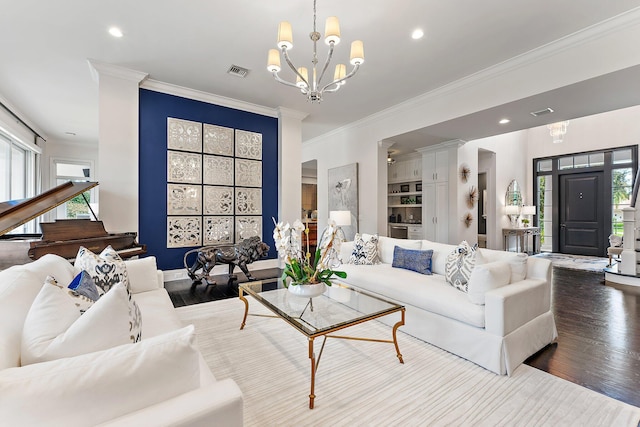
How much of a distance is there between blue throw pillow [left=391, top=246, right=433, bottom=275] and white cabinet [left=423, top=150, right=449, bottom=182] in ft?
11.3

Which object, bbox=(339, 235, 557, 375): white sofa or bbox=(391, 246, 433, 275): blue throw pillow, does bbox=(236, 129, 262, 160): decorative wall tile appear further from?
bbox=(339, 235, 557, 375): white sofa

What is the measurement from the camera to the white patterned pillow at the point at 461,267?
2.54 metres

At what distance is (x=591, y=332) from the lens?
2.68 m

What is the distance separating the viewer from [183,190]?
15.0 ft

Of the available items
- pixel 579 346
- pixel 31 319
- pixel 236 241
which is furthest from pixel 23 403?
pixel 236 241

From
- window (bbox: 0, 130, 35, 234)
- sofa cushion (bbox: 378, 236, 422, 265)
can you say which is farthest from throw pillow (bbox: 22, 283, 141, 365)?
window (bbox: 0, 130, 35, 234)

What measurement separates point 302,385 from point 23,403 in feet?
4.91

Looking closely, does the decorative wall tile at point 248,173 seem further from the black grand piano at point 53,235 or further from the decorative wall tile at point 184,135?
the black grand piano at point 53,235

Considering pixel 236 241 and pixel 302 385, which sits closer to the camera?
pixel 302 385

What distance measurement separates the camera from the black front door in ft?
23.3

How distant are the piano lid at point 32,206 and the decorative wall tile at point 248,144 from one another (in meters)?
2.44

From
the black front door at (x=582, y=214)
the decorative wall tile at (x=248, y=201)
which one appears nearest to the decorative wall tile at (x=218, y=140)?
the decorative wall tile at (x=248, y=201)

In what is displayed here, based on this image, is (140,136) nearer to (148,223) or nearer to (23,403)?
(148,223)

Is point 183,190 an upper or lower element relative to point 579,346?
upper
